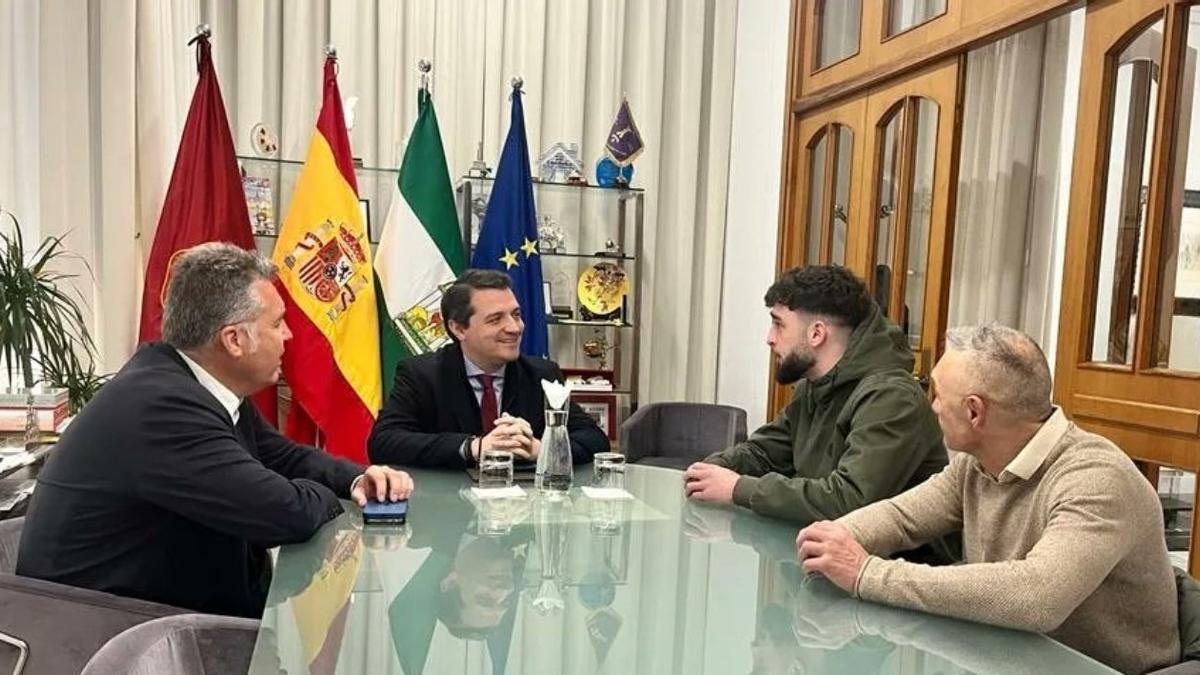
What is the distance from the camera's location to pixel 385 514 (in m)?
1.80

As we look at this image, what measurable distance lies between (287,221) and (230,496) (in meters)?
2.35

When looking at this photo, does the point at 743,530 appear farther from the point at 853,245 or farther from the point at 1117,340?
the point at 853,245

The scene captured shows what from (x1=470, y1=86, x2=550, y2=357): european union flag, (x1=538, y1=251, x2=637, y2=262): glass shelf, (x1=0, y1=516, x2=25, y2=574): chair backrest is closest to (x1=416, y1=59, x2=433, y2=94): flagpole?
(x1=470, y1=86, x2=550, y2=357): european union flag

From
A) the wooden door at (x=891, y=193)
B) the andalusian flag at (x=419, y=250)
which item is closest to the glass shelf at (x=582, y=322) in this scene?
the andalusian flag at (x=419, y=250)

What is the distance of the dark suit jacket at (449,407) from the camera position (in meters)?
2.44

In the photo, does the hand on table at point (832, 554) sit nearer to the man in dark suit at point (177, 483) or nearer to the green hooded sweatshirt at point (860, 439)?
the green hooded sweatshirt at point (860, 439)

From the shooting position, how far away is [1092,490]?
1.38 metres

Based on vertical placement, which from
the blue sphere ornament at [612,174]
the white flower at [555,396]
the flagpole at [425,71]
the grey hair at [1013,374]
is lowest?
the white flower at [555,396]

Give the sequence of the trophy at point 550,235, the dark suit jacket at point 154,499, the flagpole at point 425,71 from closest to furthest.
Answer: the dark suit jacket at point 154,499 < the flagpole at point 425,71 < the trophy at point 550,235

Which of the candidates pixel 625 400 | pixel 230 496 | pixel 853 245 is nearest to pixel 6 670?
pixel 230 496

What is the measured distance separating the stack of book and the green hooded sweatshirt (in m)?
1.96

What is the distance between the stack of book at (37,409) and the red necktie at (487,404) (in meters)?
1.22

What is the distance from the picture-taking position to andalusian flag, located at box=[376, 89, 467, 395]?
3805 mm

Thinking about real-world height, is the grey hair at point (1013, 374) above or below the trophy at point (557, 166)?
below
